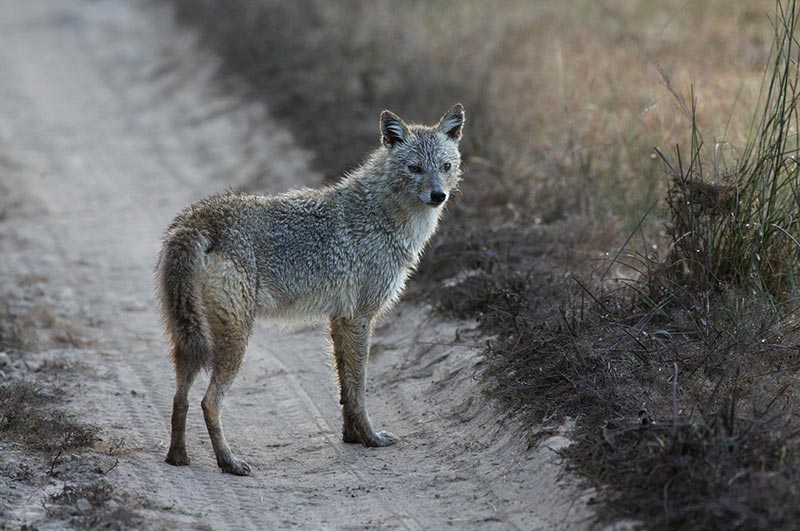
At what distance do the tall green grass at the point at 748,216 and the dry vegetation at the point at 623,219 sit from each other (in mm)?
17

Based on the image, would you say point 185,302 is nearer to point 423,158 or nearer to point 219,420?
point 219,420

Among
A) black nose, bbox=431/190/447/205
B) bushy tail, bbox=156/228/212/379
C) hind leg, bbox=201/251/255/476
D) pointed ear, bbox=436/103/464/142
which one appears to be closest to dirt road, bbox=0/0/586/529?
hind leg, bbox=201/251/255/476

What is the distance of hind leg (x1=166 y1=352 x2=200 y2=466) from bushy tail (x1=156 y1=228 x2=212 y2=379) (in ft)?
0.04

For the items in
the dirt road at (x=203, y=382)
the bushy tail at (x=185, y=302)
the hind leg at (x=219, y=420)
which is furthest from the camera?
the hind leg at (x=219, y=420)

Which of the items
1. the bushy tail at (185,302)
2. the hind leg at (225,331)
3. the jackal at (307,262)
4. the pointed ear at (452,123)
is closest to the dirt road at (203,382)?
the hind leg at (225,331)

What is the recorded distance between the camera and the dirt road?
19.3ft

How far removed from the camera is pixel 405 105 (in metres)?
13.0

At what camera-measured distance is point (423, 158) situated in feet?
24.2

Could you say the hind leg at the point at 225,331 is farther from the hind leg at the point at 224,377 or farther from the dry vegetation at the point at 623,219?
the dry vegetation at the point at 623,219

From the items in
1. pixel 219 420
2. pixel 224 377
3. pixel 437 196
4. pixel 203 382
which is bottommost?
pixel 203 382

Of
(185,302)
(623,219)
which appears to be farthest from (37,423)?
(623,219)

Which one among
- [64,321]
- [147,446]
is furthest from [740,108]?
[64,321]

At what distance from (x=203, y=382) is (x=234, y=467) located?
2034mm

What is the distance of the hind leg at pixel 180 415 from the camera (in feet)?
20.4
